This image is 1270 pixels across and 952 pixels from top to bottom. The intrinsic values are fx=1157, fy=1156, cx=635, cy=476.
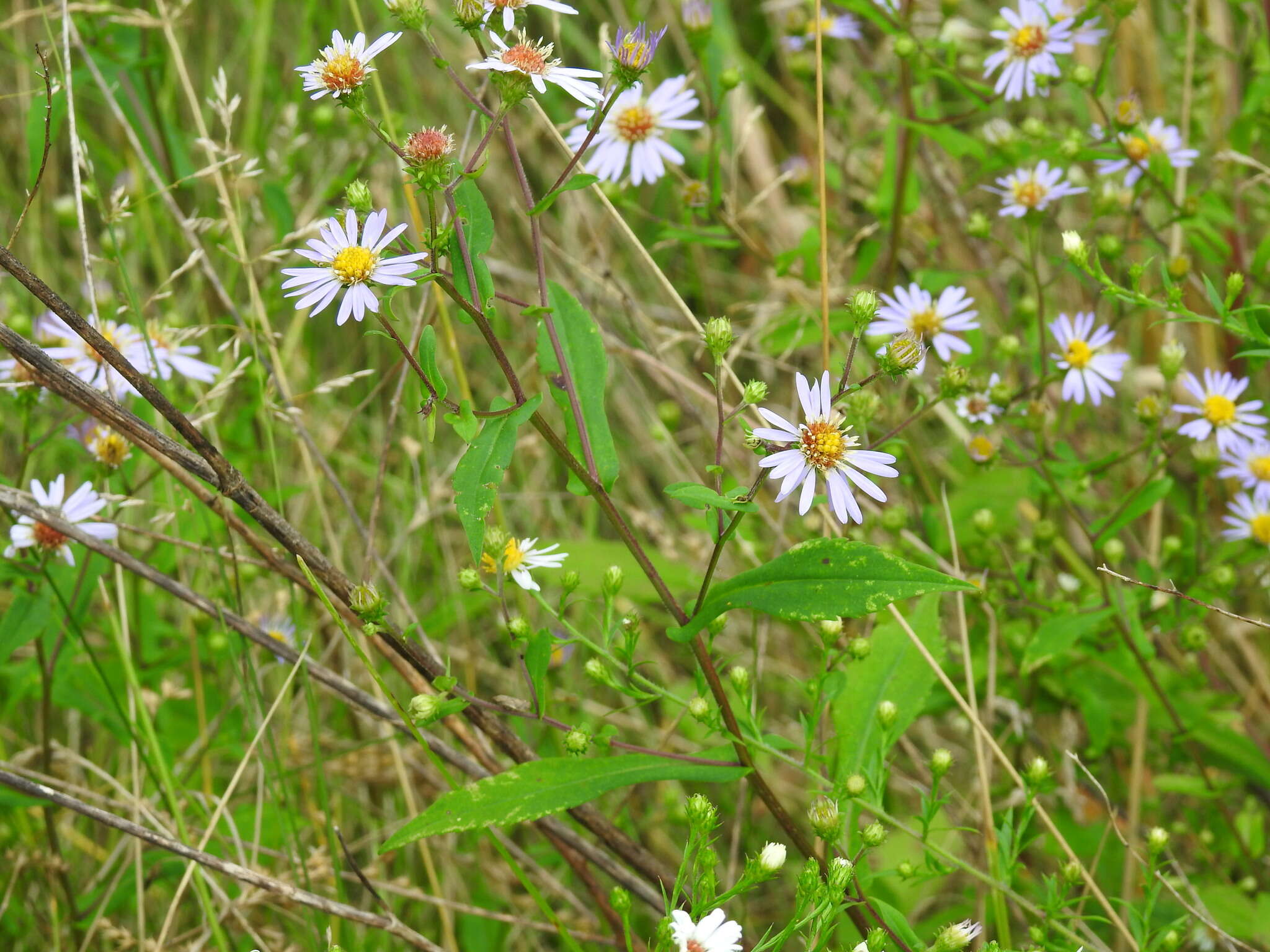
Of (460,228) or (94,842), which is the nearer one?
(460,228)

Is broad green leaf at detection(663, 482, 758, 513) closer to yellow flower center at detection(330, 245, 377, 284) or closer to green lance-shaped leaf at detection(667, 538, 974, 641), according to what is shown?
green lance-shaped leaf at detection(667, 538, 974, 641)

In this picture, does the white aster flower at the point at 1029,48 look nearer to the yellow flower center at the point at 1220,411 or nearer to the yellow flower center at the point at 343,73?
the yellow flower center at the point at 1220,411

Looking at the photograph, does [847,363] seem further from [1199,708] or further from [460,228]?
[1199,708]

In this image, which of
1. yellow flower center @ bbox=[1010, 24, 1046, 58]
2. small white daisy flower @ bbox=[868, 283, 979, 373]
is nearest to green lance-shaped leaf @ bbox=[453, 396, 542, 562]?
small white daisy flower @ bbox=[868, 283, 979, 373]

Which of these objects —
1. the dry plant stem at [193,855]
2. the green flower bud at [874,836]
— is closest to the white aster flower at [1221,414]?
the green flower bud at [874,836]

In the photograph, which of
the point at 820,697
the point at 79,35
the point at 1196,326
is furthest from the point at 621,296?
the point at 1196,326

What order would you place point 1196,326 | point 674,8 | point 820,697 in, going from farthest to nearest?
1. point 674,8
2. point 1196,326
3. point 820,697

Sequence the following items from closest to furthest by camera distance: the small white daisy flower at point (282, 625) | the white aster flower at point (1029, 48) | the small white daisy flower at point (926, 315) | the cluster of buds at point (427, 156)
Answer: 1. the cluster of buds at point (427, 156)
2. the small white daisy flower at point (926, 315)
3. the white aster flower at point (1029, 48)
4. the small white daisy flower at point (282, 625)
